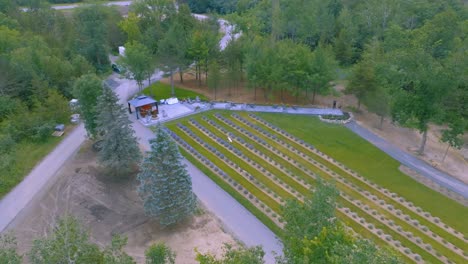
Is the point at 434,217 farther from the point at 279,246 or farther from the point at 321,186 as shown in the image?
the point at 321,186

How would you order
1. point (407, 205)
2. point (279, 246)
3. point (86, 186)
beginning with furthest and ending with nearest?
point (86, 186)
point (407, 205)
point (279, 246)

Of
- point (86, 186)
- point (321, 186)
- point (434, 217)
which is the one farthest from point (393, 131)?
point (86, 186)

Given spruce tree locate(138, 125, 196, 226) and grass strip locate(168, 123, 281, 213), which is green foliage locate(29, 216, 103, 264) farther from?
grass strip locate(168, 123, 281, 213)

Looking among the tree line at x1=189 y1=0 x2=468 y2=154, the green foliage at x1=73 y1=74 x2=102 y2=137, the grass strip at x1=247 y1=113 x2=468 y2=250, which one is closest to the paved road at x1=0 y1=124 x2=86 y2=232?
the green foliage at x1=73 y1=74 x2=102 y2=137

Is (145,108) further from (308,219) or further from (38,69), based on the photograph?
(308,219)

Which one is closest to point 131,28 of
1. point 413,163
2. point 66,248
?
point 413,163

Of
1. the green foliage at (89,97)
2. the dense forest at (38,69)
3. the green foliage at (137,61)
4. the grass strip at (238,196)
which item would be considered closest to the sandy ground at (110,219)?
the grass strip at (238,196)
